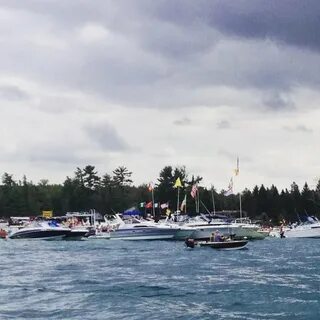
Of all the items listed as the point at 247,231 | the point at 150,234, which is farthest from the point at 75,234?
the point at 247,231

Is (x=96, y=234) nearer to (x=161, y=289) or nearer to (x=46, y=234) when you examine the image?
(x=46, y=234)

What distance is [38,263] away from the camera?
5906cm

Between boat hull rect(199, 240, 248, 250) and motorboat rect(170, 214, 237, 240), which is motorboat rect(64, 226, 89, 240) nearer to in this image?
motorboat rect(170, 214, 237, 240)

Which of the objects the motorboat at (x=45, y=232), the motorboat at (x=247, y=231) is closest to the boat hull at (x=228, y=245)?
the motorboat at (x=247, y=231)

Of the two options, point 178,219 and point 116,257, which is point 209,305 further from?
point 178,219

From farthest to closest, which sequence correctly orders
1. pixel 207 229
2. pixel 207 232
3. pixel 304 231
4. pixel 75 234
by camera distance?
pixel 304 231 → pixel 75 234 → pixel 207 229 → pixel 207 232

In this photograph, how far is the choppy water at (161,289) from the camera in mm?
30984

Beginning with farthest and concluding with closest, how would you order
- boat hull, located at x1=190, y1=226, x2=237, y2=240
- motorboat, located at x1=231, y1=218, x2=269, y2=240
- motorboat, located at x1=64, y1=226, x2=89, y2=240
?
1. motorboat, located at x1=64, y1=226, x2=89, y2=240
2. motorboat, located at x1=231, y1=218, x2=269, y2=240
3. boat hull, located at x1=190, y1=226, x2=237, y2=240

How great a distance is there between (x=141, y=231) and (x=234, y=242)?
113 feet

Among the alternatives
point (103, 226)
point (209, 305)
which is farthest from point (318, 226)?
point (209, 305)

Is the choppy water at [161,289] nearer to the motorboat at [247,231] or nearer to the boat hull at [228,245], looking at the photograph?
the boat hull at [228,245]

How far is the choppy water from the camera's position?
31.0 metres

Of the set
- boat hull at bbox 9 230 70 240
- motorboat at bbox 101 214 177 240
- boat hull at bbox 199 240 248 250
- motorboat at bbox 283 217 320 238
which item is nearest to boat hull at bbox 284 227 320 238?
motorboat at bbox 283 217 320 238

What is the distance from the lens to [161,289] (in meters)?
39.0
